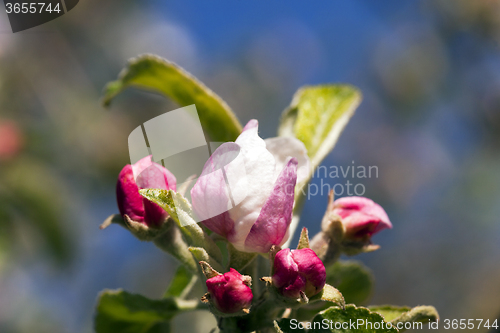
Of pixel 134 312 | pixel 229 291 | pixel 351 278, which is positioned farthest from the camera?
pixel 351 278

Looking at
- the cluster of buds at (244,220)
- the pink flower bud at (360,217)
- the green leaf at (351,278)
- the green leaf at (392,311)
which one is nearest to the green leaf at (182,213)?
the cluster of buds at (244,220)

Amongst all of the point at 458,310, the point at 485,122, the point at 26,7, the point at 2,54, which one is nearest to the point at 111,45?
the point at 2,54

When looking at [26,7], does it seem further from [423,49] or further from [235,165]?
[423,49]

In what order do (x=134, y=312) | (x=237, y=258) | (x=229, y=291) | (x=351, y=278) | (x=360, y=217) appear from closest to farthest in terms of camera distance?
(x=229, y=291) < (x=237, y=258) < (x=360, y=217) < (x=134, y=312) < (x=351, y=278)

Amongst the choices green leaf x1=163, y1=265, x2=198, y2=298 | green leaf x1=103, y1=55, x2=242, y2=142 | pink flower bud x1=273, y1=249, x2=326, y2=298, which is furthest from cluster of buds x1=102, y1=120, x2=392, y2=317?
green leaf x1=163, y1=265, x2=198, y2=298

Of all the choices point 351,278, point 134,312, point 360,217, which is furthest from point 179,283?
point 360,217

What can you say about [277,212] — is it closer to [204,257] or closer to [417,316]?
[204,257]
